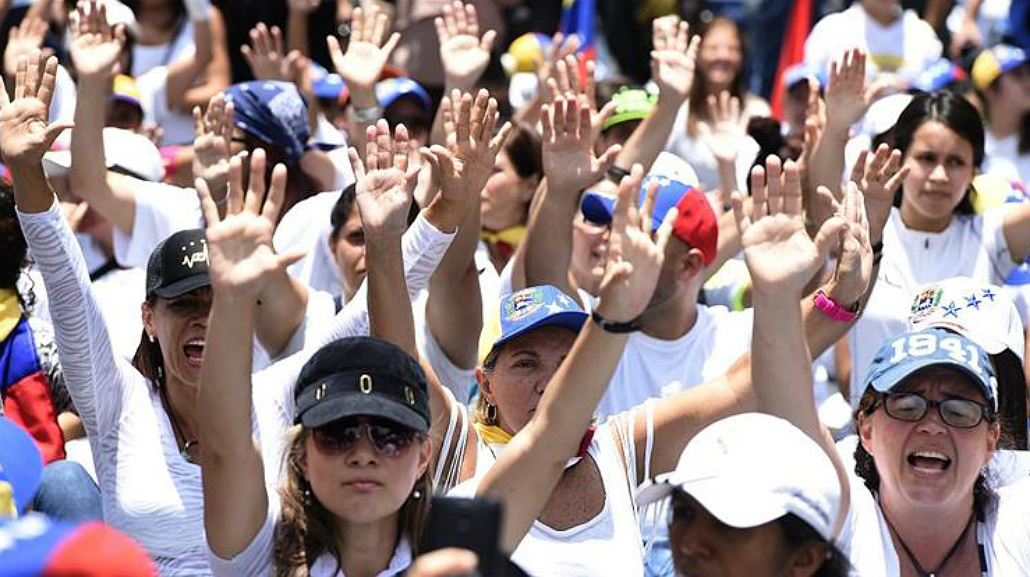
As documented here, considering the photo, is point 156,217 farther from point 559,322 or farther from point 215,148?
point 559,322

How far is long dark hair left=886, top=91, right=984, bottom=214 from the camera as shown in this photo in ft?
19.8

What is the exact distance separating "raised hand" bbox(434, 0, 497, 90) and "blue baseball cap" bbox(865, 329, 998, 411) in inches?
98.8

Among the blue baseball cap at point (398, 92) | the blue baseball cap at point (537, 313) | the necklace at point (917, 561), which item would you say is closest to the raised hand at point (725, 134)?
the blue baseball cap at point (398, 92)

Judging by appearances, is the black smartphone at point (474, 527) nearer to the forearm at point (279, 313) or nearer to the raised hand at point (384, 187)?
the raised hand at point (384, 187)

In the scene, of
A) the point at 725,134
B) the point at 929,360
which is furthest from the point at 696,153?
the point at 929,360

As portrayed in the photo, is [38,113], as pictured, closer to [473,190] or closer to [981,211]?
[473,190]

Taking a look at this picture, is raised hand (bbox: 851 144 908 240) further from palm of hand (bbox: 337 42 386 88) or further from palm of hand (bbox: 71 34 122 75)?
palm of hand (bbox: 71 34 122 75)

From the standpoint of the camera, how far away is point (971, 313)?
4.88 meters

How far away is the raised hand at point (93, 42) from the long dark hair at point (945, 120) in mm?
2653

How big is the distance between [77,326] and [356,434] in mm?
830

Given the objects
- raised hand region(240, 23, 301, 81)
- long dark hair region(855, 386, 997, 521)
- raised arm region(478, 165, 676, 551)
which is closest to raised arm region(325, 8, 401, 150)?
raised hand region(240, 23, 301, 81)

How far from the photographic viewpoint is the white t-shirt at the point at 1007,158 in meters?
8.37

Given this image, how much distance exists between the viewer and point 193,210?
5531mm

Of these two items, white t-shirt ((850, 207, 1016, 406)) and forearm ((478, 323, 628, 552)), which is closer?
forearm ((478, 323, 628, 552))
